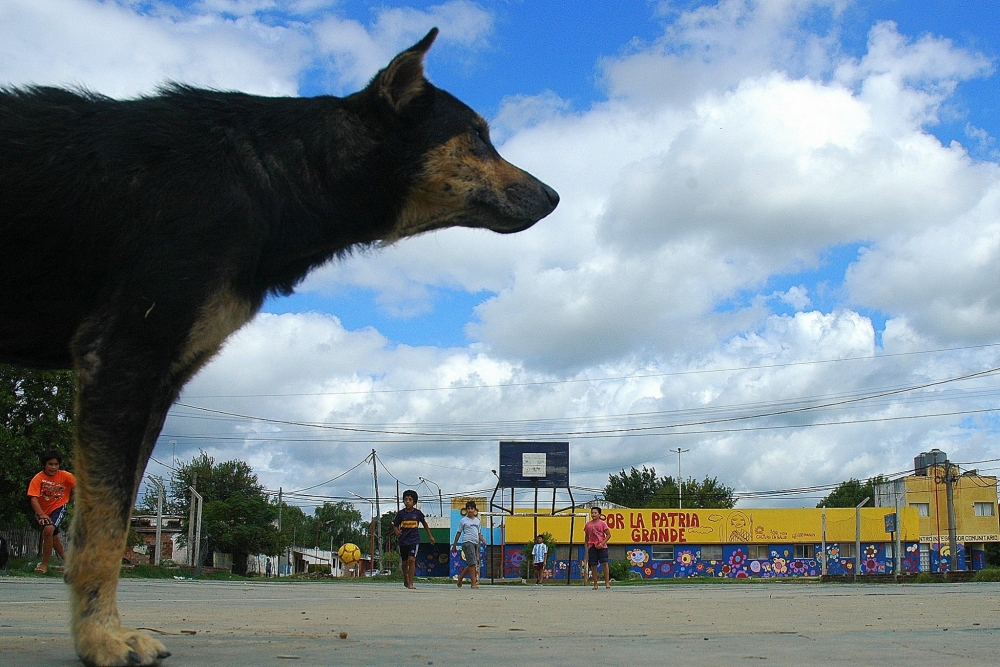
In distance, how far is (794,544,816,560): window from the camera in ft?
203

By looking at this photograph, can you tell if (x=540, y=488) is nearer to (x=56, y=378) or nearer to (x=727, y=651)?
(x=56, y=378)

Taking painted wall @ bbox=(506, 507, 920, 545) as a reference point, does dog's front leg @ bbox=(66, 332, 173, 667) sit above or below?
above

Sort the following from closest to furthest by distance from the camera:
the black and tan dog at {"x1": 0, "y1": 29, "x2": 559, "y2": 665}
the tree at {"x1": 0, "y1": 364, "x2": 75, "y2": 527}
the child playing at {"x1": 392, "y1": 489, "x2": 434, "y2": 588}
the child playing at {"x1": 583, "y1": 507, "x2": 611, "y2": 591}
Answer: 1. the black and tan dog at {"x1": 0, "y1": 29, "x2": 559, "y2": 665}
2. the child playing at {"x1": 392, "y1": 489, "x2": 434, "y2": 588}
3. the child playing at {"x1": 583, "y1": 507, "x2": 611, "y2": 591}
4. the tree at {"x1": 0, "y1": 364, "x2": 75, "y2": 527}

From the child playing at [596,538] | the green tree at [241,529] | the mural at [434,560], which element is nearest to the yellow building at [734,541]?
the mural at [434,560]

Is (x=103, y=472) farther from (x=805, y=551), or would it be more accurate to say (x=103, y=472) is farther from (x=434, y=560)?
(x=434, y=560)

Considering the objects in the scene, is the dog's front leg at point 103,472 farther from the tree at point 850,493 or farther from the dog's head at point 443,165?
the tree at point 850,493

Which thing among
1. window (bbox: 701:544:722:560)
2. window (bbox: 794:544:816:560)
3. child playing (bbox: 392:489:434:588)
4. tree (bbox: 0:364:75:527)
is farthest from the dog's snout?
window (bbox: 794:544:816:560)

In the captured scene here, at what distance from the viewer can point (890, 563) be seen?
203 feet

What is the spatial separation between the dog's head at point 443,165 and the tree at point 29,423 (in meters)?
27.0

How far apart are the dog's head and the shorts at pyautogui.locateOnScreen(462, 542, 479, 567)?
A: 56.5 feet

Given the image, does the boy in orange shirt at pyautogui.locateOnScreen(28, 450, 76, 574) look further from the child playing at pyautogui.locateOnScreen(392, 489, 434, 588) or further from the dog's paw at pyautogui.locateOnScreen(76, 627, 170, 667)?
the dog's paw at pyautogui.locateOnScreen(76, 627, 170, 667)

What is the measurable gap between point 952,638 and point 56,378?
29451 mm

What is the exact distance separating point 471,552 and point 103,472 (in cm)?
Answer: 1863

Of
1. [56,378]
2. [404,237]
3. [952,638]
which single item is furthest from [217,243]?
[56,378]
